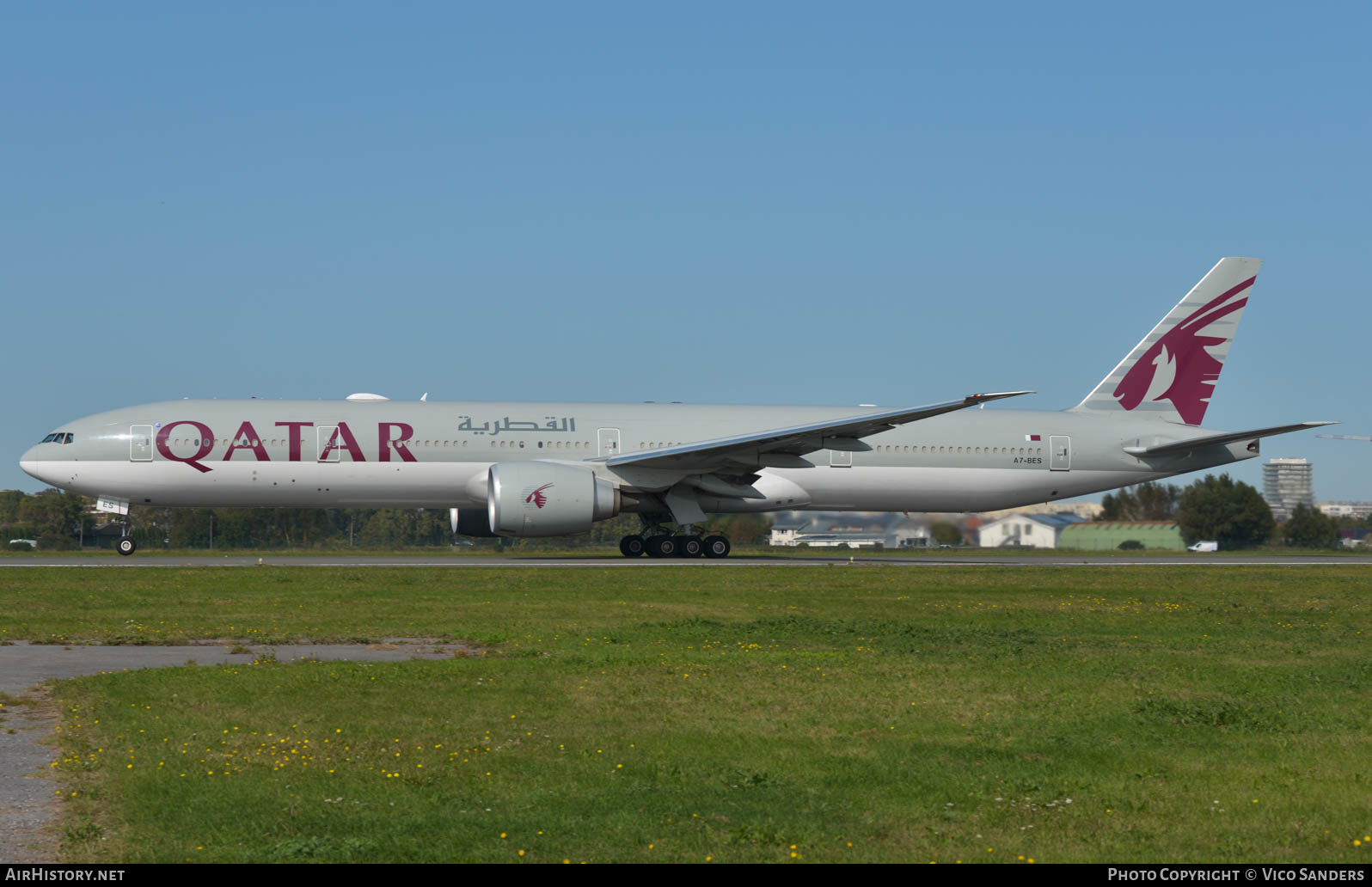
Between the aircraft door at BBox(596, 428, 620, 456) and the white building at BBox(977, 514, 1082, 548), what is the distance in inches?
665

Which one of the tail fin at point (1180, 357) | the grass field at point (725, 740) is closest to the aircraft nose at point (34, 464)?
the grass field at point (725, 740)

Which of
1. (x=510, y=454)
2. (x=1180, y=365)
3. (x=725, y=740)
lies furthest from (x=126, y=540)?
(x=1180, y=365)

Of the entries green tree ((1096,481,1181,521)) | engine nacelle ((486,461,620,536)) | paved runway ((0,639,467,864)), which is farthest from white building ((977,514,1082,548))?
paved runway ((0,639,467,864))

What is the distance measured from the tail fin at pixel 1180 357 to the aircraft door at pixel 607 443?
12890 millimetres

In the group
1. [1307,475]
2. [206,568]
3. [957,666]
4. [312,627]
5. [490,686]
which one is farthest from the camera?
[1307,475]

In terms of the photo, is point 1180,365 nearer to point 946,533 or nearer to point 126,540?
point 946,533

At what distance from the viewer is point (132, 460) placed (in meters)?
29.0

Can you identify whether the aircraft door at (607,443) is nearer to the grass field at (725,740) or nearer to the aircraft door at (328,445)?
the aircraft door at (328,445)

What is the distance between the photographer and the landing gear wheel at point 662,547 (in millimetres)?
31156

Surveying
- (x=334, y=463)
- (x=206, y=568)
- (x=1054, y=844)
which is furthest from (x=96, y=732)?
(x=334, y=463)

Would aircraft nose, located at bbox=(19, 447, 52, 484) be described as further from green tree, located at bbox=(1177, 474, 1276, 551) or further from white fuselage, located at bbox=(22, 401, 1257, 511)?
green tree, located at bbox=(1177, 474, 1276, 551)

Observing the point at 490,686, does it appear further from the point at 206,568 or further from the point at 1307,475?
the point at 1307,475
